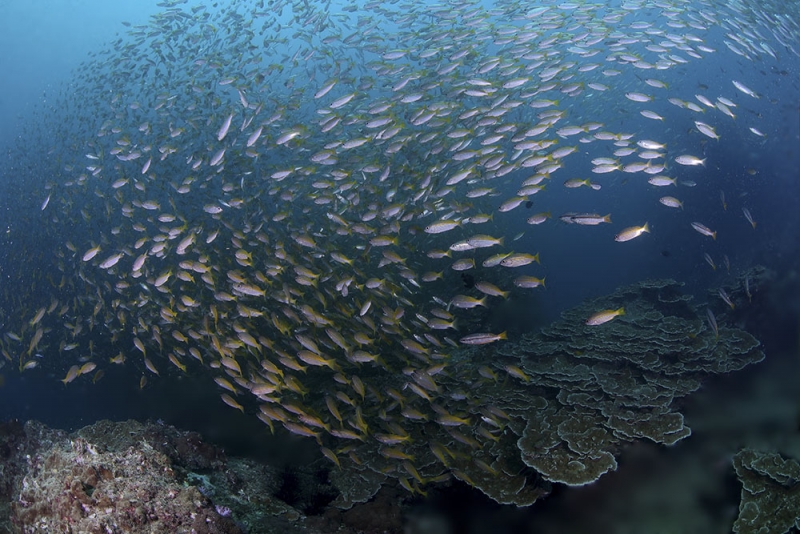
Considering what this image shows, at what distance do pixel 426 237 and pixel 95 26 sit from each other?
77.5 metres

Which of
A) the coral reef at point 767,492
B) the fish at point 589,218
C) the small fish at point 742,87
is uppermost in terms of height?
the fish at point 589,218

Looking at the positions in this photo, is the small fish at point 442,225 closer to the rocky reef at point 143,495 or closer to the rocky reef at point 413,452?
the rocky reef at point 413,452

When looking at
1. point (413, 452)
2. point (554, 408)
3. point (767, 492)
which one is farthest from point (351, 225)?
point (767, 492)

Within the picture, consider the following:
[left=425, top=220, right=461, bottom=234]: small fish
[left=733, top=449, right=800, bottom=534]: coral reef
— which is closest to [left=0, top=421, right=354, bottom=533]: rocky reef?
[left=425, top=220, right=461, bottom=234]: small fish

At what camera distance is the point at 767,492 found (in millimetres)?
5031

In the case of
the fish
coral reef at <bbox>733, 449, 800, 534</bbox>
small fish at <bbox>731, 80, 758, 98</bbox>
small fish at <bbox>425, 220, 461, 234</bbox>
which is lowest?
coral reef at <bbox>733, 449, 800, 534</bbox>

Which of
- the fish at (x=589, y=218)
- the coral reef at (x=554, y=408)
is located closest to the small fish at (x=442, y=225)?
the fish at (x=589, y=218)

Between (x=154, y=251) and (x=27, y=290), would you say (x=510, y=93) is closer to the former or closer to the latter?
(x=154, y=251)

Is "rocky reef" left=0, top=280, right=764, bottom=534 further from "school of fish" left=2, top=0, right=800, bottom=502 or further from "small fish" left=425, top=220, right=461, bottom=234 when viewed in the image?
"small fish" left=425, top=220, right=461, bottom=234

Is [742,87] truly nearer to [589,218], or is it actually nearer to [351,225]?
[589,218]

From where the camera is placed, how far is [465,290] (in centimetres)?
1088

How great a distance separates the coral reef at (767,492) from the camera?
15.3 ft

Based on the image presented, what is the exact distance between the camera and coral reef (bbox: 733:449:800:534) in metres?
4.66

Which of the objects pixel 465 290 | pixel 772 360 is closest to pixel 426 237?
pixel 465 290
